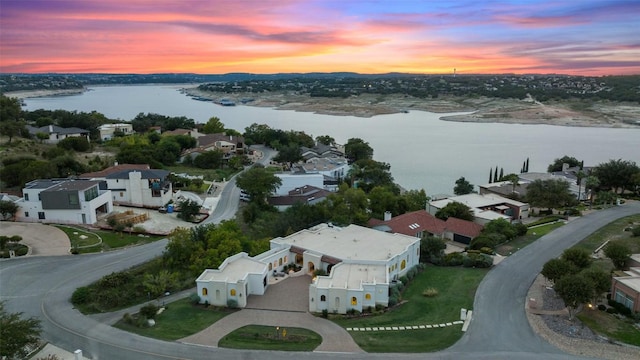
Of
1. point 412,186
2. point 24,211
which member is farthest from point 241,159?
point 24,211

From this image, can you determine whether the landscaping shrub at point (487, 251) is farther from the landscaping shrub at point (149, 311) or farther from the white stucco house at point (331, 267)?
the landscaping shrub at point (149, 311)

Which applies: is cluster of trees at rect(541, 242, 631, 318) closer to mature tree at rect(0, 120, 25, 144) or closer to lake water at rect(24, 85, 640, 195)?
lake water at rect(24, 85, 640, 195)

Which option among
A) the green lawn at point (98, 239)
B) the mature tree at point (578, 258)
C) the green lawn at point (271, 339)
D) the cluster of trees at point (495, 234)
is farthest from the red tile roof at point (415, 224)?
the green lawn at point (98, 239)

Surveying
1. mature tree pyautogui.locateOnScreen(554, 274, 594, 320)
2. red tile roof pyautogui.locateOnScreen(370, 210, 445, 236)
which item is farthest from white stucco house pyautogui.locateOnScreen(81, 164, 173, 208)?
mature tree pyautogui.locateOnScreen(554, 274, 594, 320)

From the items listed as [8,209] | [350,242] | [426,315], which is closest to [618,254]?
[426,315]

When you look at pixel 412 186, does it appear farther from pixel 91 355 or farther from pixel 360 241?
pixel 91 355
